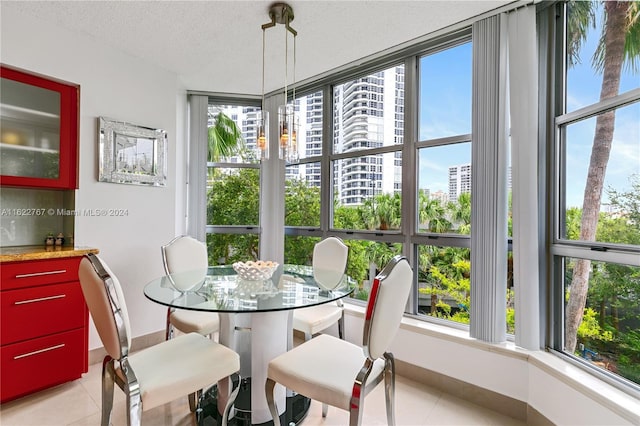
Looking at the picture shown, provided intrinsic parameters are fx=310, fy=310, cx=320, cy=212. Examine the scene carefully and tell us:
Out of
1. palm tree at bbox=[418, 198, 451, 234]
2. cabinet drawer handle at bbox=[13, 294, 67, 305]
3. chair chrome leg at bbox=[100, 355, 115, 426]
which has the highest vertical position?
palm tree at bbox=[418, 198, 451, 234]

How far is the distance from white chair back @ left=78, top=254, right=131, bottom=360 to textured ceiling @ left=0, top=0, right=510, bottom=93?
1.85 m

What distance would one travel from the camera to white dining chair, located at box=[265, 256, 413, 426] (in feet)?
4.37

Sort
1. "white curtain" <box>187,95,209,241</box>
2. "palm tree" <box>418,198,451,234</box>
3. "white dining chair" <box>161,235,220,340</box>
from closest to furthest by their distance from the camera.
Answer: "white dining chair" <box>161,235,220,340</box>, "palm tree" <box>418,198,451,234</box>, "white curtain" <box>187,95,209,241</box>

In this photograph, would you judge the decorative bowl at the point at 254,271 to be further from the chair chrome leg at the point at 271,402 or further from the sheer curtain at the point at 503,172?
the sheer curtain at the point at 503,172

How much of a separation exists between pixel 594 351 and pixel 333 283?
1.52 m

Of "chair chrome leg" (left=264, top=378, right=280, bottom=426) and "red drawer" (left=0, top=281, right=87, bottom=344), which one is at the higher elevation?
"red drawer" (left=0, top=281, right=87, bottom=344)

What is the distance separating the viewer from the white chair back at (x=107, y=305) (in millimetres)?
1266

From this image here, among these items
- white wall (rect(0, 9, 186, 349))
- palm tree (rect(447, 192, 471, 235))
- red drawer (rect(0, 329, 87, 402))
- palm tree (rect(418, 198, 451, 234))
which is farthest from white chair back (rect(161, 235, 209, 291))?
palm tree (rect(447, 192, 471, 235))

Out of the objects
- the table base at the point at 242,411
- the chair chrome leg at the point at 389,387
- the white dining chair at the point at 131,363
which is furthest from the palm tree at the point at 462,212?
the white dining chair at the point at 131,363

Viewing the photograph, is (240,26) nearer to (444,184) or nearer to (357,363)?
(444,184)

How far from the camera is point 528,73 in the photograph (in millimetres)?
1995

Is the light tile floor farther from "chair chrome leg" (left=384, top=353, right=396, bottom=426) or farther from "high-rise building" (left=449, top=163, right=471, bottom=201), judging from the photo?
"high-rise building" (left=449, top=163, right=471, bottom=201)

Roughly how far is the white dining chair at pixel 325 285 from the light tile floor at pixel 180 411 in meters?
0.51

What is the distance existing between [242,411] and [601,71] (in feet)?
9.49
